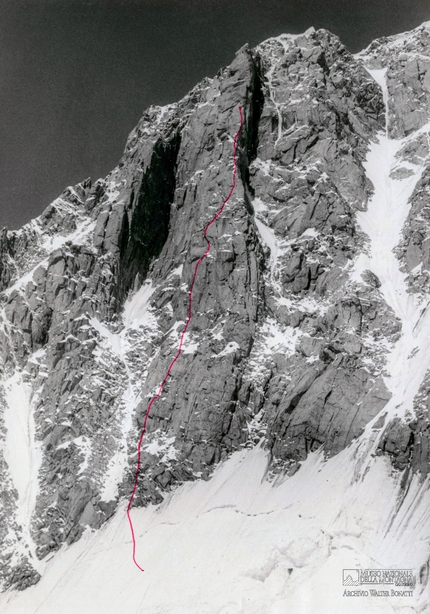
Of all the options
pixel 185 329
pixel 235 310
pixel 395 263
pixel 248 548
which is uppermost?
pixel 395 263

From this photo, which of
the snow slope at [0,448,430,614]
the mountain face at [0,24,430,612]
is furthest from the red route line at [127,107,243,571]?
the snow slope at [0,448,430,614]

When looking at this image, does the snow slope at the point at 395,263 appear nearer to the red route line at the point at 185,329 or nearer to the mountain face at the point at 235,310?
the mountain face at the point at 235,310

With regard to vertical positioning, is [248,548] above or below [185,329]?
below

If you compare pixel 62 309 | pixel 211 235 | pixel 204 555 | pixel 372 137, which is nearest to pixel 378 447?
pixel 204 555

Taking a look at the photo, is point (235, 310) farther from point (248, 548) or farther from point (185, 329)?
point (248, 548)

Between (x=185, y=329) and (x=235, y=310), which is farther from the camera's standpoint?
(x=185, y=329)

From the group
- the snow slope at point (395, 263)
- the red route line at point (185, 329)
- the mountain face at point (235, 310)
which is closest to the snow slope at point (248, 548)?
the mountain face at point (235, 310)

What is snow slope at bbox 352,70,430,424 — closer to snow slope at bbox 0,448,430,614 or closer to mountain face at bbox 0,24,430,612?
mountain face at bbox 0,24,430,612

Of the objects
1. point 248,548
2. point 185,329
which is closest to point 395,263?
point 185,329
